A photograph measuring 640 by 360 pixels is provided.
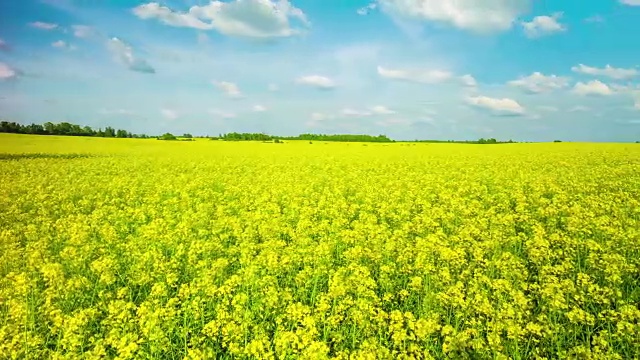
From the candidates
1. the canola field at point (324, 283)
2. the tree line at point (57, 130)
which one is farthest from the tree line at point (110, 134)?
the canola field at point (324, 283)


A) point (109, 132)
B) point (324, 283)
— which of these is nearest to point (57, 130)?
point (109, 132)


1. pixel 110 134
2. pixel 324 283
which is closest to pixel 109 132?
pixel 110 134

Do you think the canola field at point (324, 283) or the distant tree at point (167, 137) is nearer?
the canola field at point (324, 283)

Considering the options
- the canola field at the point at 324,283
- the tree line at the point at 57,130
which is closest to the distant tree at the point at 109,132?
the tree line at the point at 57,130

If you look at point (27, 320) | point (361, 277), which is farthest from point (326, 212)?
point (27, 320)

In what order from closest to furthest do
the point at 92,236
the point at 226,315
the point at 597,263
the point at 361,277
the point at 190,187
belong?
the point at 226,315 → the point at 361,277 → the point at 597,263 → the point at 92,236 → the point at 190,187

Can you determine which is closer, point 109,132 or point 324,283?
point 324,283

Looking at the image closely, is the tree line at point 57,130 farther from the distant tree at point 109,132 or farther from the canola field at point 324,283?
the canola field at point 324,283

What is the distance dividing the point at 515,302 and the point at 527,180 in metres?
16.1

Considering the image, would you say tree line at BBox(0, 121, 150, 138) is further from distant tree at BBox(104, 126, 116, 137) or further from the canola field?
the canola field

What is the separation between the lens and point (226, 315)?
19.6ft

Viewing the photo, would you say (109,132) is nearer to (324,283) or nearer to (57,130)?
(57,130)

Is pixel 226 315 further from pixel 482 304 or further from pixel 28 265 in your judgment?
pixel 28 265

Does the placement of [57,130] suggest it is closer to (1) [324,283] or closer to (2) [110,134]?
(2) [110,134]
